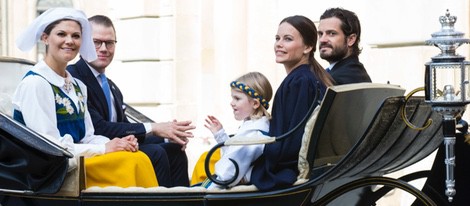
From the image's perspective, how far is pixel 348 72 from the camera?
234 inches

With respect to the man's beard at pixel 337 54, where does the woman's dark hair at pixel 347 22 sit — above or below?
above

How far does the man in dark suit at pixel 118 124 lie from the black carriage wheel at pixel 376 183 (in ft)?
3.52

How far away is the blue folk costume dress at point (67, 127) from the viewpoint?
18.1 feet

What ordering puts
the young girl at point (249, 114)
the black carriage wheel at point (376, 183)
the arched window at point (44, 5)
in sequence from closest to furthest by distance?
the black carriage wheel at point (376, 183), the young girl at point (249, 114), the arched window at point (44, 5)

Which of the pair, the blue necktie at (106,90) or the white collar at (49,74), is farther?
the blue necktie at (106,90)

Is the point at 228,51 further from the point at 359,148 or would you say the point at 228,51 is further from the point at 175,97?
the point at 359,148

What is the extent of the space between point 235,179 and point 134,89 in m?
6.35

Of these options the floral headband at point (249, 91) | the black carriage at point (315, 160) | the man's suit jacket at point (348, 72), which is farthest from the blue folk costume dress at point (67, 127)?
the man's suit jacket at point (348, 72)

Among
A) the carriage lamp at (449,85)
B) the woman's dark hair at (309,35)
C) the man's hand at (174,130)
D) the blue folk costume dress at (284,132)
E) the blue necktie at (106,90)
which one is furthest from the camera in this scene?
the blue necktie at (106,90)

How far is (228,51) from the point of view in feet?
35.1

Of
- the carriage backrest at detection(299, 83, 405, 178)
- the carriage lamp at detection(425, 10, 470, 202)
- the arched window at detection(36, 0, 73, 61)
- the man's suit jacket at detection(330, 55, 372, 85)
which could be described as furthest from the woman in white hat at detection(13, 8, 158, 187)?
the arched window at detection(36, 0, 73, 61)

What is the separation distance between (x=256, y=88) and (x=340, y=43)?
0.68m

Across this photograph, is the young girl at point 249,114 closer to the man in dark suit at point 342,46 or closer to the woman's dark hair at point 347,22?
the man in dark suit at point 342,46

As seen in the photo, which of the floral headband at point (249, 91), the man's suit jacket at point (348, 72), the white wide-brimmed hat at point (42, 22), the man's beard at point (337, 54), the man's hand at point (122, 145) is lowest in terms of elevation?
the man's hand at point (122, 145)
